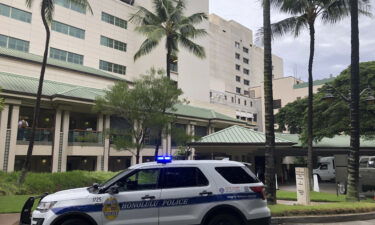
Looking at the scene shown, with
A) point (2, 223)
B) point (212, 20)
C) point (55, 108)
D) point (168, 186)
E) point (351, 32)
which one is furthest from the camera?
point (212, 20)

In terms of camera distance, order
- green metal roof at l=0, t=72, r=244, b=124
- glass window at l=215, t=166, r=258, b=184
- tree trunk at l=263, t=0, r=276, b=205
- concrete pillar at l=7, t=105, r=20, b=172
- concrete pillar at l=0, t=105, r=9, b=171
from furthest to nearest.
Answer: green metal roof at l=0, t=72, r=244, b=124 < concrete pillar at l=7, t=105, r=20, b=172 < concrete pillar at l=0, t=105, r=9, b=171 < tree trunk at l=263, t=0, r=276, b=205 < glass window at l=215, t=166, r=258, b=184

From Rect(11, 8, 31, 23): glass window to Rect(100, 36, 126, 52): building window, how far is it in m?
Answer: 8.17

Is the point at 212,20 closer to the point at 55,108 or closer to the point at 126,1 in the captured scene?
the point at 126,1

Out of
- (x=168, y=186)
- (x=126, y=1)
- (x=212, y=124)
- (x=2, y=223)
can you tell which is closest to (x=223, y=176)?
(x=168, y=186)

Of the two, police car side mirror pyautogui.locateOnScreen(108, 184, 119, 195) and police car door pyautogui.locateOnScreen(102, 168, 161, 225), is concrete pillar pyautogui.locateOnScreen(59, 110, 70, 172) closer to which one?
police car door pyautogui.locateOnScreen(102, 168, 161, 225)

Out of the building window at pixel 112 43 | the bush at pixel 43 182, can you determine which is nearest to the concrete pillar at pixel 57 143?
the bush at pixel 43 182

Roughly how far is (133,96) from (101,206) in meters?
12.6

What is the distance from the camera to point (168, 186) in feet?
23.8

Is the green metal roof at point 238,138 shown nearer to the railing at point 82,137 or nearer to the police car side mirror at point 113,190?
the railing at point 82,137

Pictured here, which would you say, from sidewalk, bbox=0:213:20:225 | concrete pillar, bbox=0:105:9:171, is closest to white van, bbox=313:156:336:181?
concrete pillar, bbox=0:105:9:171

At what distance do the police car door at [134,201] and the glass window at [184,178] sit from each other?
Result: 25cm

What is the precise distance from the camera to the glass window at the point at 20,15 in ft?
101

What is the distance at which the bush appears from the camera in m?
15.5

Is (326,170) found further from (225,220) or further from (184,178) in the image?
(184,178)
